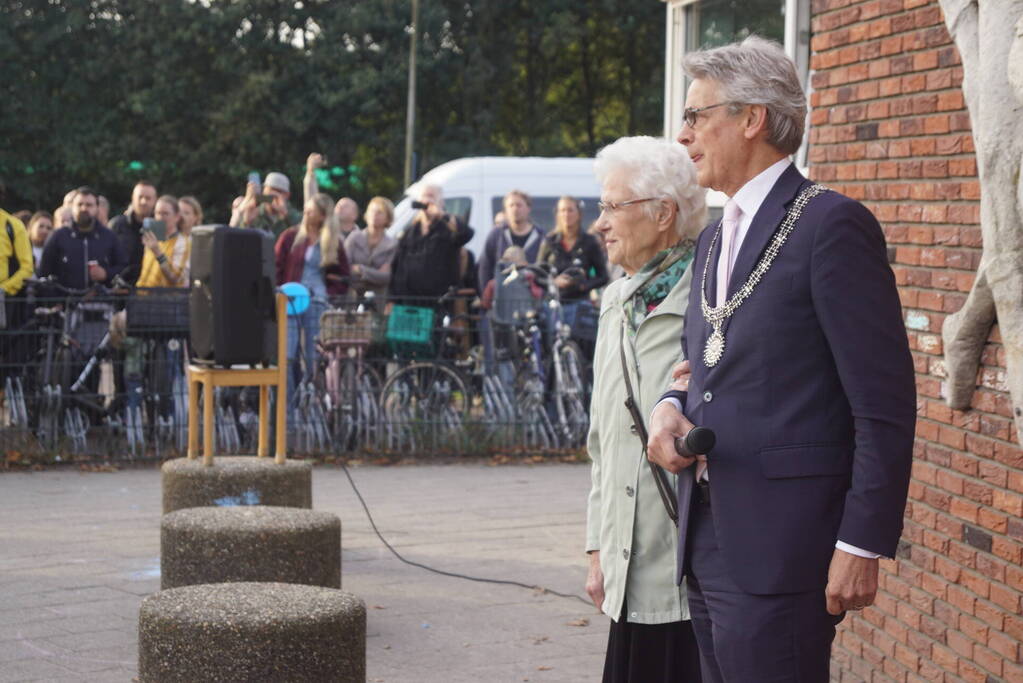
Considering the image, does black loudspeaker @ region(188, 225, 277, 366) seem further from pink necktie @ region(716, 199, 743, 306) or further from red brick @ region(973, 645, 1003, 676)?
pink necktie @ region(716, 199, 743, 306)

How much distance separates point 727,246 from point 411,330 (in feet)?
30.3

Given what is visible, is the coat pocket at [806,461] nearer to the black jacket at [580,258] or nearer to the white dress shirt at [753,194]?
the white dress shirt at [753,194]

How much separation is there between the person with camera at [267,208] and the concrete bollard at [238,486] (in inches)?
224

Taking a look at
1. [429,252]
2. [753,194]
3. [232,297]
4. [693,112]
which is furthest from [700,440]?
[429,252]

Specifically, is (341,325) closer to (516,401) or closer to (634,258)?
(516,401)

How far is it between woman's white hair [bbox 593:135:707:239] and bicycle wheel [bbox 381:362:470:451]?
8.29 m

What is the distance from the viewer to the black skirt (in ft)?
13.2

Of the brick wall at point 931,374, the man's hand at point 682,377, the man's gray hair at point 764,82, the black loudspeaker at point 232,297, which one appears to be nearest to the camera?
the man's gray hair at point 764,82

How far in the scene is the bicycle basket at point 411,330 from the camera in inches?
488

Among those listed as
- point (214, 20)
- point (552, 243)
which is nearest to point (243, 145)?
point (214, 20)

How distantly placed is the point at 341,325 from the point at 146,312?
1529 mm

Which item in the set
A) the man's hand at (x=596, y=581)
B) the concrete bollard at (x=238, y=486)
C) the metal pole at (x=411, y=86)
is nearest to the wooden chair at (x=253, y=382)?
the concrete bollard at (x=238, y=486)

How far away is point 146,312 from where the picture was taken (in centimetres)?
1191

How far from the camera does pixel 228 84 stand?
41.9 meters
